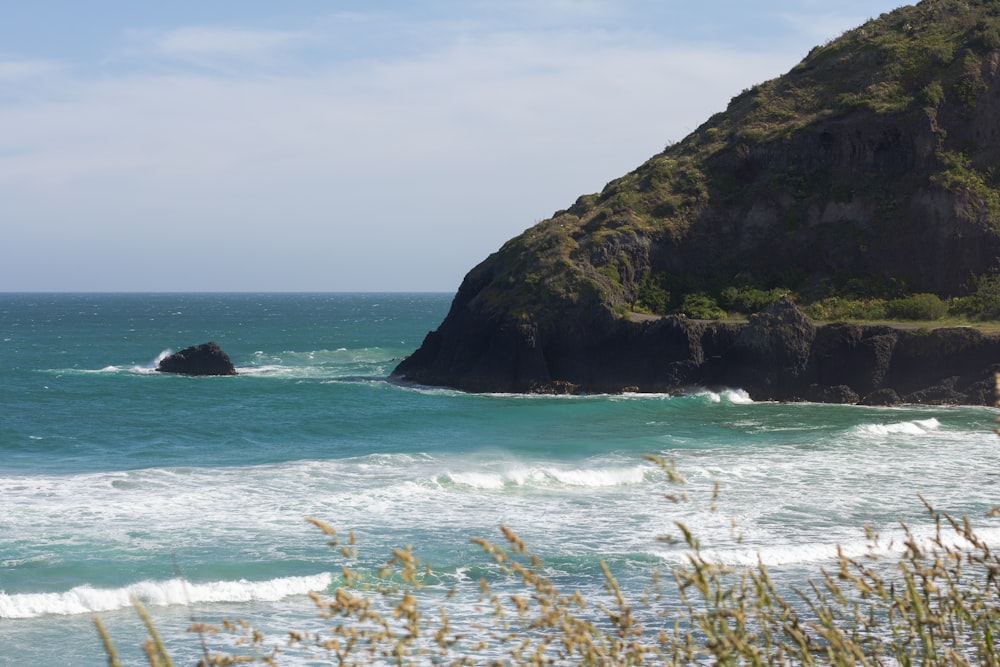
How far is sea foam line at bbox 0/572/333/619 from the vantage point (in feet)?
46.8

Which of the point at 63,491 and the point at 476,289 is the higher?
the point at 476,289

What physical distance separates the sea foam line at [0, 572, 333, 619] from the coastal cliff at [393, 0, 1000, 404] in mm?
29729

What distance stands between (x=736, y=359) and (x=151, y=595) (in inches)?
1265

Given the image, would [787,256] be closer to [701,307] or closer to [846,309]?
[846,309]

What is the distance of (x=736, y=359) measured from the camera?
4316 cm

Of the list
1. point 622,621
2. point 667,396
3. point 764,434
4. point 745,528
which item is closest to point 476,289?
point 667,396

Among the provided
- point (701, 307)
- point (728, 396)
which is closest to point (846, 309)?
point (701, 307)

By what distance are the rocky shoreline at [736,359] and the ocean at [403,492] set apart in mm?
1659

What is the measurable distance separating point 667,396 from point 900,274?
1484 cm

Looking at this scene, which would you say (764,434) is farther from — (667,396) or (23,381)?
(23,381)

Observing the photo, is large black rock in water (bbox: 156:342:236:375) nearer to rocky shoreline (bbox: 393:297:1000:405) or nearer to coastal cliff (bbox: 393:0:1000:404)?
coastal cliff (bbox: 393:0:1000:404)

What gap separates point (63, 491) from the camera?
A: 73.3 feet

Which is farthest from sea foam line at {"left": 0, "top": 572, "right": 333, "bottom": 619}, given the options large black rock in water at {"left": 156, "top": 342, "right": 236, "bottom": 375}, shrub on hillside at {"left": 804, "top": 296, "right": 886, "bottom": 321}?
large black rock in water at {"left": 156, "top": 342, "right": 236, "bottom": 375}

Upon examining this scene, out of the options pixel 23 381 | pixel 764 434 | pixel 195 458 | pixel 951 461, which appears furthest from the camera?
pixel 23 381
